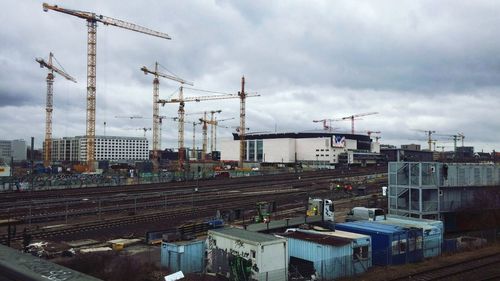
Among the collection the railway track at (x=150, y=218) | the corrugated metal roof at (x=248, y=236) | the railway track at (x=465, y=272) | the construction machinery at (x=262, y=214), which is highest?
the corrugated metal roof at (x=248, y=236)

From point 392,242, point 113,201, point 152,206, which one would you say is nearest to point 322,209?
point 392,242

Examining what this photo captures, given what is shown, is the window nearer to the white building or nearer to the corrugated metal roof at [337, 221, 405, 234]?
the corrugated metal roof at [337, 221, 405, 234]

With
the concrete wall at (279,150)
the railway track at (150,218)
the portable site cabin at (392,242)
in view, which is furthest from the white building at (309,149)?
the portable site cabin at (392,242)

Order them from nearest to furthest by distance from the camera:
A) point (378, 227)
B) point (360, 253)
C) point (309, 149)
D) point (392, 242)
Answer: point (360, 253), point (392, 242), point (378, 227), point (309, 149)

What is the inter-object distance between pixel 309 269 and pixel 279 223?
1083 centimetres

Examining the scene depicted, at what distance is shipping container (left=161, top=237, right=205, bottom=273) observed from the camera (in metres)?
25.0

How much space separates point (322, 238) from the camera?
2653 centimetres

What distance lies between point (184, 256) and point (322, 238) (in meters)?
8.25

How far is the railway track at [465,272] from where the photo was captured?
24688 mm

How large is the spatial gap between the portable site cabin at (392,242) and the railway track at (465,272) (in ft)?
8.14

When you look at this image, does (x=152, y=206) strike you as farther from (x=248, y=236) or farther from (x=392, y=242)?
(x=392, y=242)

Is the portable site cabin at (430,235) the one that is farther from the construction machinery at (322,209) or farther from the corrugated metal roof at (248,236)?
the corrugated metal roof at (248,236)

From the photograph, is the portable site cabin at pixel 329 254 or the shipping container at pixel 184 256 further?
the shipping container at pixel 184 256

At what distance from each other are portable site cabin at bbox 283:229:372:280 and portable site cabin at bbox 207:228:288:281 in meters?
2.04
